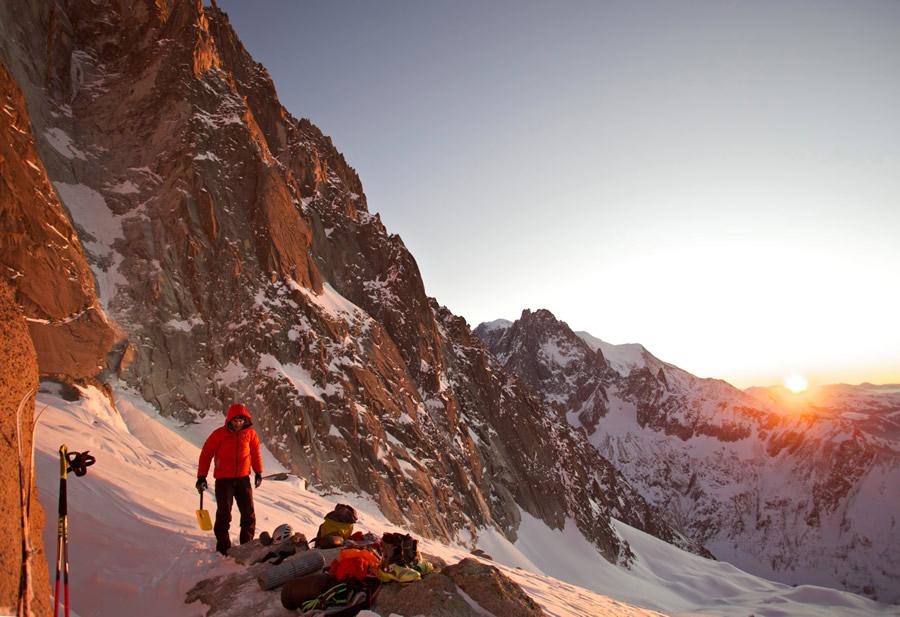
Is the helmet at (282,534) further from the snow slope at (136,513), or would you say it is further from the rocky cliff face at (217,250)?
the rocky cliff face at (217,250)

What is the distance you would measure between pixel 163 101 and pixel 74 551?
34562 millimetres

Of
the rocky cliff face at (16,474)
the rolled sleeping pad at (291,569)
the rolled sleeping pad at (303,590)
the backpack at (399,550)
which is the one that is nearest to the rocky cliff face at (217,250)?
the rolled sleeping pad at (291,569)

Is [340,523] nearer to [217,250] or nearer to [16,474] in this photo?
[16,474]

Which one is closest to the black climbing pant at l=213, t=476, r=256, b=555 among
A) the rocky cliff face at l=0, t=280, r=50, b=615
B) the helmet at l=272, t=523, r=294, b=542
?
the helmet at l=272, t=523, r=294, b=542

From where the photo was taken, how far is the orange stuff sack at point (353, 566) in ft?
19.0

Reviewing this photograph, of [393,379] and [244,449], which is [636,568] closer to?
[393,379]

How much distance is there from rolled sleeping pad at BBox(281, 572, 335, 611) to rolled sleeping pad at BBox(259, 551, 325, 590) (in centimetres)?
58

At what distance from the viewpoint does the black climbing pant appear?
751cm

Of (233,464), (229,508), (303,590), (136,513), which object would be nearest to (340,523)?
(229,508)

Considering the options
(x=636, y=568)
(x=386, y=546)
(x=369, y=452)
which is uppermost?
(x=386, y=546)

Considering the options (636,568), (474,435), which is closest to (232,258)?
(474,435)

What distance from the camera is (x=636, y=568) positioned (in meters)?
74.6

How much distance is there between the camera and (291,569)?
632cm

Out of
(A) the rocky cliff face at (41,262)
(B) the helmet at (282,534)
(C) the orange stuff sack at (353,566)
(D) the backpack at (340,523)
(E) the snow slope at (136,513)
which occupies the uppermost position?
(A) the rocky cliff face at (41,262)
